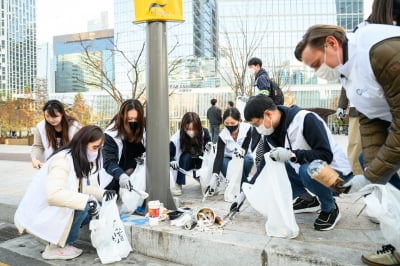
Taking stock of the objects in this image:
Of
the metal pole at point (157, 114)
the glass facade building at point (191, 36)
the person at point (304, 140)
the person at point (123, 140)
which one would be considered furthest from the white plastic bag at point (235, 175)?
the glass facade building at point (191, 36)

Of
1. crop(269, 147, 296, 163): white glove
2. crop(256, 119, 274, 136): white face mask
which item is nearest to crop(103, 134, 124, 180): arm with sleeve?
crop(256, 119, 274, 136): white face mask

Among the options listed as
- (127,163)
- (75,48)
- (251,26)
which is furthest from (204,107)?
(75,48)

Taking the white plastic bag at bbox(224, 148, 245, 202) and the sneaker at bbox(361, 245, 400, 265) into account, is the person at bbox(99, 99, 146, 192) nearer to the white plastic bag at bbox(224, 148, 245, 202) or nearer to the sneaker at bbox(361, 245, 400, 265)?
the white plastic bag at bbox(224, 148, 245, 202)

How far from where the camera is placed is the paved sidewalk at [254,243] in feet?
6.74

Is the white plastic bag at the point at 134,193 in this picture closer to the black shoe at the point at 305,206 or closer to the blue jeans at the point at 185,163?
the blue jeans at the point at 185,163

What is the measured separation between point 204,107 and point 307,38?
43.1 meters

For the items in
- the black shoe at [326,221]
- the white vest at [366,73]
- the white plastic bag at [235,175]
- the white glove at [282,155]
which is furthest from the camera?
the white plastic bag at [235,175]

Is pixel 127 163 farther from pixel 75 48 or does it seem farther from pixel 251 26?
pixel 75 48

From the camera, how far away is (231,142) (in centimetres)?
386

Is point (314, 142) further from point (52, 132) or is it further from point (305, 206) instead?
point (52, 132)

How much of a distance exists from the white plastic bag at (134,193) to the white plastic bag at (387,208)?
1.99 metres

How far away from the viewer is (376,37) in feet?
4.89

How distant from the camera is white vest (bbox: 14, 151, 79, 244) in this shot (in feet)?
7.97

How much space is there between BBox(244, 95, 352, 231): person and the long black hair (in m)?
1.21
